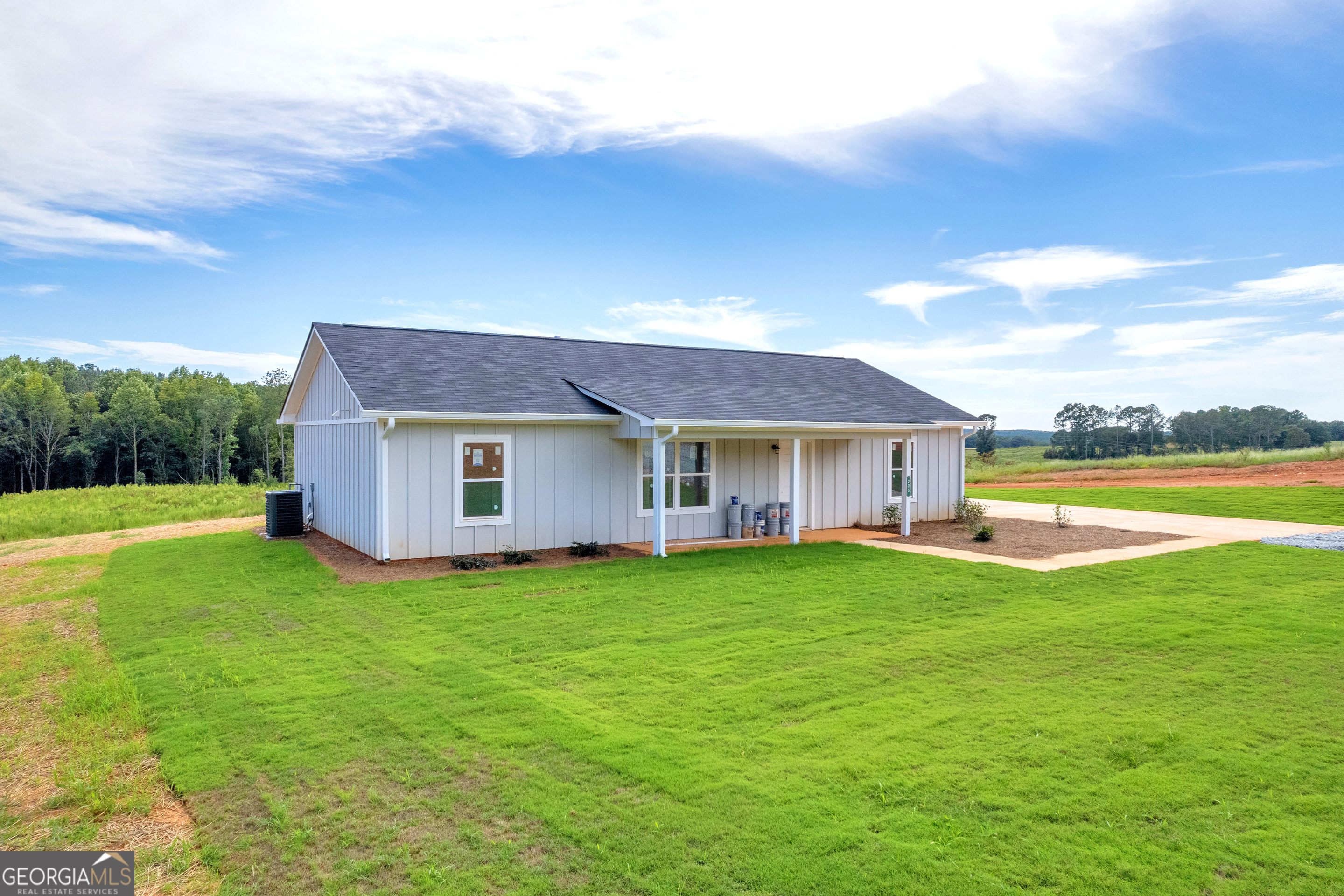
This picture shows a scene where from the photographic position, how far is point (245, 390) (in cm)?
7469

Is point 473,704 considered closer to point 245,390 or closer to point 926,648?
point 926,648

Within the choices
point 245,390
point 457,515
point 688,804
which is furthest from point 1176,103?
point 245,390

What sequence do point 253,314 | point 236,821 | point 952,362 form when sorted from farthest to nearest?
1. point 253,314
2. point 952,362
3. point 236,821

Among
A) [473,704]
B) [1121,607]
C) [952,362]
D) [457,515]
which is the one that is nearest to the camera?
[473,704]

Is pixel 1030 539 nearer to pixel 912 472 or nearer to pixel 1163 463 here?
pixel 912 472

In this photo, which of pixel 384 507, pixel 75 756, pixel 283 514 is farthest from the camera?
pixel 283 514

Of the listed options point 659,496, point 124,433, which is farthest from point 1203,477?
point 124,433

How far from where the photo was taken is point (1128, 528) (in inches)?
664

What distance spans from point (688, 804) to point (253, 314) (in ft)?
122

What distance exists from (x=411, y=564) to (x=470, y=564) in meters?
1.03

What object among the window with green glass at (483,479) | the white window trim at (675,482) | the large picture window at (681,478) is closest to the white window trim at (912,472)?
the white window trim at (675,482)

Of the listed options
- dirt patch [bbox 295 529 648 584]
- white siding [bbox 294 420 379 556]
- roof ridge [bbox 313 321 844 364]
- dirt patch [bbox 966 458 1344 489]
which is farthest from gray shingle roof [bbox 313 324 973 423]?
dirt patch [bbox 966 458 1344 489]

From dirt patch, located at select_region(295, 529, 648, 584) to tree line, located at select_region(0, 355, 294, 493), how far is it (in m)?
48.5

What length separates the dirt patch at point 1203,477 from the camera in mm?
28203
